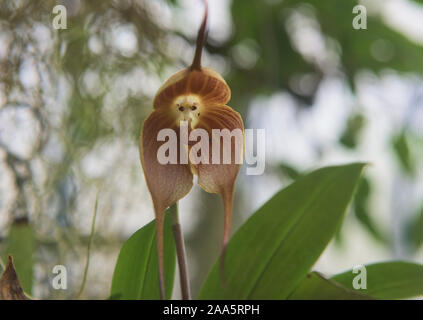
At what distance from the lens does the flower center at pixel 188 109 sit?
265 mm

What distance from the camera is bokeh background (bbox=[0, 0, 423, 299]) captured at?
1.66 ft

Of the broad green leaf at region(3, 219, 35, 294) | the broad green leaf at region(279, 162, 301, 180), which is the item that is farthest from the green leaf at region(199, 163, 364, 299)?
the broad green leaf at region(279, 162, 301, 180)

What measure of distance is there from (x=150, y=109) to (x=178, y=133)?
43 centimetres

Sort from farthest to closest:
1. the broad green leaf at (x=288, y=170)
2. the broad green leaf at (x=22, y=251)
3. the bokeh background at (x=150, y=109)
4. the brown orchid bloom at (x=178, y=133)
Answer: the broad green leaf at (x=288, y=170), the bokeh background at (x=150, y=109), the broad green leaf at (x=22, y=251), the brown orchid bloom at (x=178, y=133)

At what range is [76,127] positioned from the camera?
2.11 ft

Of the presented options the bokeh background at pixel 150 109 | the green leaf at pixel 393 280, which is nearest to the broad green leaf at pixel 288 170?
the bokeh background at pixel 150 109

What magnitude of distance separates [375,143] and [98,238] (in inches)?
29.6

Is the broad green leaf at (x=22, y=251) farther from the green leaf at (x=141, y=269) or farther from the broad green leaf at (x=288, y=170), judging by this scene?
the broad green leaf at (x=288, y=170)

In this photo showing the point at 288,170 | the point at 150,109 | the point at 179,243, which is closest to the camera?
the point at 179,243

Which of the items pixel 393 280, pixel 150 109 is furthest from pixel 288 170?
pixel 393 280

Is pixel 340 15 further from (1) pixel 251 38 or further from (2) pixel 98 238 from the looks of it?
(2) pixel 98 238

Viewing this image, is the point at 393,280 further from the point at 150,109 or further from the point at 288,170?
the point at 288,170

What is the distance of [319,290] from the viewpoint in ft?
0.98
